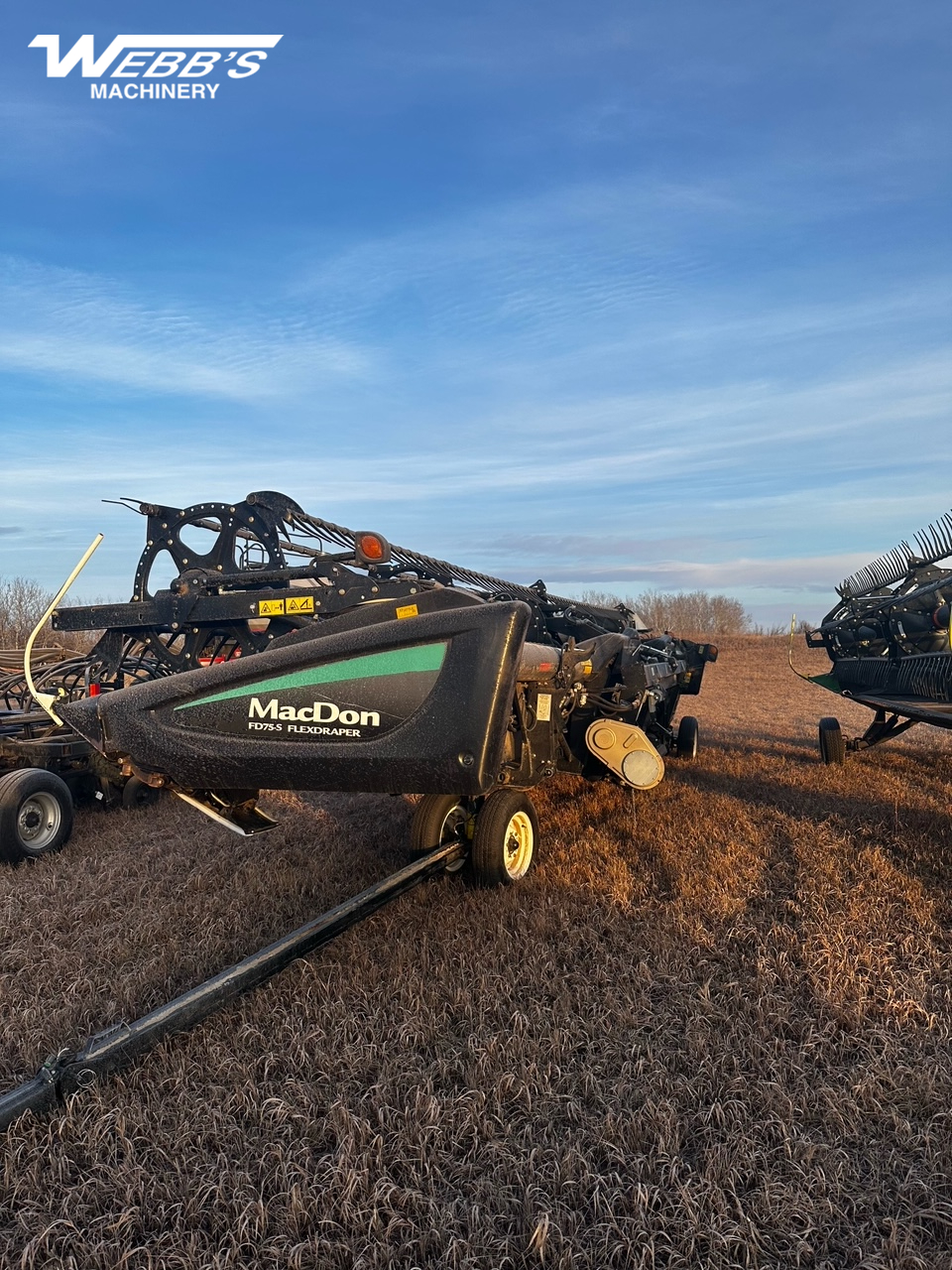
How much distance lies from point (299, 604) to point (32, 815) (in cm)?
251

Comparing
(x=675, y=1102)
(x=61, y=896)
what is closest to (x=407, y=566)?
(x=61, y=896)

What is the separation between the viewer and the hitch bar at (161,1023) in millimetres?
2488

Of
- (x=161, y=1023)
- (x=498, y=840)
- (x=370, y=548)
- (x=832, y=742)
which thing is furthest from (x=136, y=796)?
(x=832, y=742)

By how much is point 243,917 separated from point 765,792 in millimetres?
5080

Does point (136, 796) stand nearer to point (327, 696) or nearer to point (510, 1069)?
point (327, 696)

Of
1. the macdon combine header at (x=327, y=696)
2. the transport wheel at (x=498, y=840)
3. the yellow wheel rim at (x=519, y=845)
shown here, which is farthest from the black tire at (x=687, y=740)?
the transport wheel at (x=498, y=840)

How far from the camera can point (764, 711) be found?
53.6ft

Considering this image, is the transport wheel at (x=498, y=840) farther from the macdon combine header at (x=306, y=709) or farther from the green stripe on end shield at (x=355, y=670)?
the green stripe on end shield at (x=355, y=670)

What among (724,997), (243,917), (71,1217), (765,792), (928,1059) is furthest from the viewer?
(765,792)

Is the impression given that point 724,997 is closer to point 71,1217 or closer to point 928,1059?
point 928,1059

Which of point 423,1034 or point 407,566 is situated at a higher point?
point 407,566

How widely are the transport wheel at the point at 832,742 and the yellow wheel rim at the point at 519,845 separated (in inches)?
225

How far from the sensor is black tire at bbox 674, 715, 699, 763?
9.57 m

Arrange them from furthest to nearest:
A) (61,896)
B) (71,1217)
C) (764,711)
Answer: (764,711) → (61,896) → (71,1217)
